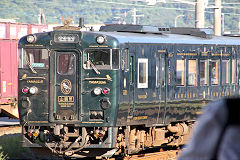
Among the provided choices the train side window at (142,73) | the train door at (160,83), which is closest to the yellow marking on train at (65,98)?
the train side window at (142,73)

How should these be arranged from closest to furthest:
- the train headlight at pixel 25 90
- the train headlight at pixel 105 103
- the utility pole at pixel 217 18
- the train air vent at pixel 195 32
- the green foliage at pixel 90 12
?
the train headlight at pixel 105 103 < the train headlight at pixel 25 90 < the train air vent at pixel 195 32 < the utility pole at pixel 217 18 < the green foliage at pixel 90 12

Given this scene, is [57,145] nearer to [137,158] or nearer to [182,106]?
[137,158]

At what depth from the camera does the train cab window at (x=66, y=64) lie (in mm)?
11672

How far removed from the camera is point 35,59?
11.9 metres

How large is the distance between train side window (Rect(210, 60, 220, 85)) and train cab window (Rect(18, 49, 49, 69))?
15.5ft

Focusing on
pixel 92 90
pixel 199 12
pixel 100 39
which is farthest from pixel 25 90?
pixel 199 12

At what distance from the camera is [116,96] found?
447 inches

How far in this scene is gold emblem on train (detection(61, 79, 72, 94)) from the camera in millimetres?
11578

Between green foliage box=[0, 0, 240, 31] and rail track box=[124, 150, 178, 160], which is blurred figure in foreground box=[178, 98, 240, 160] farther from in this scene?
green foliage box=[0, 0, 240, 31]

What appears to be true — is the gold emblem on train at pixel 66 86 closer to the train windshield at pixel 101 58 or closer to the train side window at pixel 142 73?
the train windshield at pixel 101 58

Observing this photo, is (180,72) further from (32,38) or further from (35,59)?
(32,38)

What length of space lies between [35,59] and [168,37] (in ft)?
11.3

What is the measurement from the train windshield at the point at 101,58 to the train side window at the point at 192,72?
2.96 m

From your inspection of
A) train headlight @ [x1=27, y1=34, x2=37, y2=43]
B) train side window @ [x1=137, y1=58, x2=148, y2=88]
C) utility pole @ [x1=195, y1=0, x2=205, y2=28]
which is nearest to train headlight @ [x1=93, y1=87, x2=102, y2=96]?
train side window @ [x1=137, y1=58, x2=148, y2=88]
